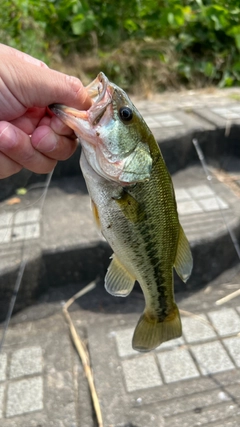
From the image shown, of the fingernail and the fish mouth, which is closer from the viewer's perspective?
the fish mouth

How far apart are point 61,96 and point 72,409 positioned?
4.91 ft

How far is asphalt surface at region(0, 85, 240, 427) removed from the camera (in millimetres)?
1929

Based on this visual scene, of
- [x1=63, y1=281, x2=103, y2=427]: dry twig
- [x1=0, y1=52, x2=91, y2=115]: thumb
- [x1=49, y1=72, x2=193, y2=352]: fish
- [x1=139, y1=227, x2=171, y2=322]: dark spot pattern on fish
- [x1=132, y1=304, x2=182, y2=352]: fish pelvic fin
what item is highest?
[x1=0, y1=52, x2=91, y2=115]: thumb

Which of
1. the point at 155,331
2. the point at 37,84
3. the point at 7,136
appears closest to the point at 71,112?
the point at 37,84

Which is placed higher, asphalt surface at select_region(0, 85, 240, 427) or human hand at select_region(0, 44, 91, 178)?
human hand at select_region(0, 44, 91, 178)

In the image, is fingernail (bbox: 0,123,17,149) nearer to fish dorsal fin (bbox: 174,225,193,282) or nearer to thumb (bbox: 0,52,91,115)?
thumb (bbox: 0,52,91,115)

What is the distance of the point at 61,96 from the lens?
51.6 inches

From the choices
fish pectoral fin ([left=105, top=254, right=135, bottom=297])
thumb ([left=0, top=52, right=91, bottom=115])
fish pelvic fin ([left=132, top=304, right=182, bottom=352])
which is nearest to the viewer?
thumb ([left=0, top=52, right=91, bottom=115])

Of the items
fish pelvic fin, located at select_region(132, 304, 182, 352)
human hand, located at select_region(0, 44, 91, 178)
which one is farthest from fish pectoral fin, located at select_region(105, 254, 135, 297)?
human hand, located at select_region(0, 44, 91, 178)

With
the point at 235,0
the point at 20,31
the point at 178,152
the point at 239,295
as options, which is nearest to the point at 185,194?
the point at 178,152

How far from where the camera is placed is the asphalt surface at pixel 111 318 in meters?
1.93

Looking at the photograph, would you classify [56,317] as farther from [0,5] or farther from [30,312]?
[0,5]

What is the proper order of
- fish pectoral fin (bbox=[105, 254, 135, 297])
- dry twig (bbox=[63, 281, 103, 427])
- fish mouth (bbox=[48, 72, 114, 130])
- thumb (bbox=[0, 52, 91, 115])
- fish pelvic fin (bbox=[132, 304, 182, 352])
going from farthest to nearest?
1. dry twig (bbox=[63, 281, 103, 427])
2. fish pelvic fin (bbox=[132, 304, 182, 352])
3. fish pectoral fin (bbox=[105, 254, 135, 297])
4. thumb (bbox=[0, 52, 91, 115])
5. fish mouth (bbox=[48, 72, 114, 130])

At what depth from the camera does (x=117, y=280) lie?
1423mm
